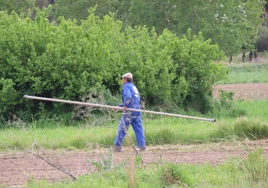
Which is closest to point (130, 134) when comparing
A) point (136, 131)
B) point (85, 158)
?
point (136, 131)

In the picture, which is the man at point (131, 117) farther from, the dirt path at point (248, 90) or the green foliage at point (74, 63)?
the dirt path at point (248, 90)

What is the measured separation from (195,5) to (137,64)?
40.0 ft

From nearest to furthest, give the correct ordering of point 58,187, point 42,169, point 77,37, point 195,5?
point 58,187, point 42,169, point 77,37, point 195,5

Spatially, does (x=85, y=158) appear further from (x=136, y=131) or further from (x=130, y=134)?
(x=130, y=134)

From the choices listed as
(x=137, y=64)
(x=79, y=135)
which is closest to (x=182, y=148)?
(x=79, y=135)

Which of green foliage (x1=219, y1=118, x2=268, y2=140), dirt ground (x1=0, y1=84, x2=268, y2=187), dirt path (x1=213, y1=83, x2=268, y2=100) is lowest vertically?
dirt path (x1=213, y1=83, x2=268, y2=100)

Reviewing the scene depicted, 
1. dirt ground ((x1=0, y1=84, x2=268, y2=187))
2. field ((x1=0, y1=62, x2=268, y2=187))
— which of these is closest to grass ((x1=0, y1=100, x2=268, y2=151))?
field ((x1=0, y1=62, x2=268, y2=187))

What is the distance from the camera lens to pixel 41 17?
20.4m

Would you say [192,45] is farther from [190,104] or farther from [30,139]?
[30,139]

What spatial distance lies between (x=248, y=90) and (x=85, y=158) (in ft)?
74.3

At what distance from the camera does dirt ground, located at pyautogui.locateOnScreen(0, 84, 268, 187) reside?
37.6 ft

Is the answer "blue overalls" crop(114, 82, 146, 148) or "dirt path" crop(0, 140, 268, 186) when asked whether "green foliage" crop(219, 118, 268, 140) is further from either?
"blue overalls" crop(114, 82, 146, 148)

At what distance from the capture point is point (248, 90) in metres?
34.9

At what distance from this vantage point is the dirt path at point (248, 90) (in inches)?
1209
